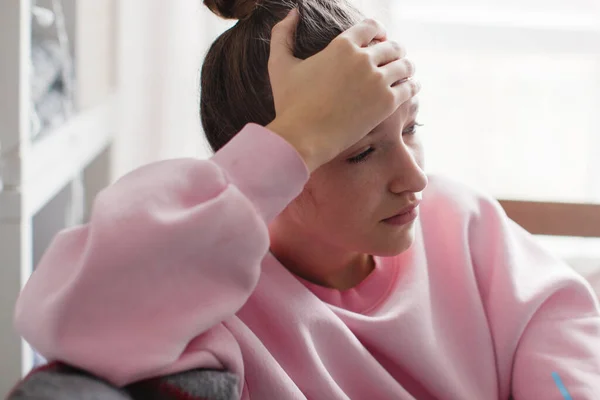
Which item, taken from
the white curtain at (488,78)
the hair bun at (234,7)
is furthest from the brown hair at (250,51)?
the white curtain at (488,78)

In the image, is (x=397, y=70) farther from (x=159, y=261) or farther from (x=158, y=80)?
(x=158, y=80)

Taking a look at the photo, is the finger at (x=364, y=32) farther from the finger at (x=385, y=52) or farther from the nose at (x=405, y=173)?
the nose at (x=405, y=173)

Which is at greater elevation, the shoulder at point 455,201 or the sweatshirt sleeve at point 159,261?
the sweatshirt sleeve at point 159,261

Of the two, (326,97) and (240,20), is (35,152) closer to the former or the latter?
(240,20)

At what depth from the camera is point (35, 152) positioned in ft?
3.34

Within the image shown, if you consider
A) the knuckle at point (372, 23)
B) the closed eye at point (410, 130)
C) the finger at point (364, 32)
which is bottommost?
the closed eye at point (410, 130)

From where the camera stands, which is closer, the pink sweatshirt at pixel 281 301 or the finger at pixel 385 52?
the pink sweatshirt at pixel 281 301

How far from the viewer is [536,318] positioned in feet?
2.85

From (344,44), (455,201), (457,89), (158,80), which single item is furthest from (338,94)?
(158,80)

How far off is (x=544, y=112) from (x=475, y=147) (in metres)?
0.18

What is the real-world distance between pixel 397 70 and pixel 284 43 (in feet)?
0.41

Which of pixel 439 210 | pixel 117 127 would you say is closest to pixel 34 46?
pixel 117 127

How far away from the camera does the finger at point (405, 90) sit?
2.35 feet

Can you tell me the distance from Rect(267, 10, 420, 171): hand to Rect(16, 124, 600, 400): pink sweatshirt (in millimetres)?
32
